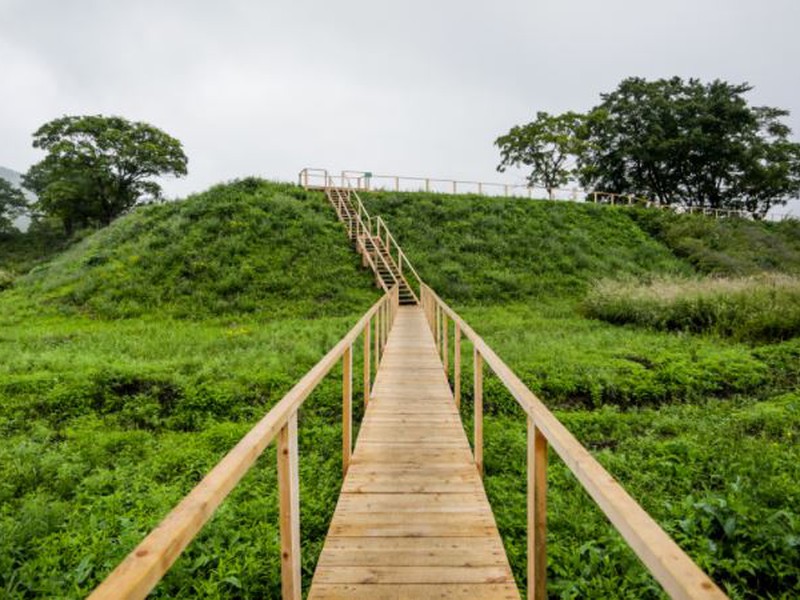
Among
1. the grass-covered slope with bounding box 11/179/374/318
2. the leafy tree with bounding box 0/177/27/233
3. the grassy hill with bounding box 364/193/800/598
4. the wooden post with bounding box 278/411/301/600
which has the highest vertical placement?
the leafy tree with bounding box 0/177/27/233

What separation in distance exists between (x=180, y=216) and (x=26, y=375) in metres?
14.3

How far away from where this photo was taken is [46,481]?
4711 mm

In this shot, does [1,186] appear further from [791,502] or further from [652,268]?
[791,502]

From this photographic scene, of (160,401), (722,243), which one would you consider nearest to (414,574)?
(160,401)

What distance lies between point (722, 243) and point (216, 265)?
89.4ft

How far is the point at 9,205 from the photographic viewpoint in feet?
154

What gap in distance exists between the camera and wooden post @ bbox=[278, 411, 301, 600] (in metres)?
2.08

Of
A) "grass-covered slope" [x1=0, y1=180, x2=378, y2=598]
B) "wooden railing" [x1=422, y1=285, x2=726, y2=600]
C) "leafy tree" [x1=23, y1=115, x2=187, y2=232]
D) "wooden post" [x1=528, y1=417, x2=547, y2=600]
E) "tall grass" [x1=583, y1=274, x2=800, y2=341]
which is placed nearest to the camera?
"wooden railing" [x1=422, y1=285, x2=726, y2=600]

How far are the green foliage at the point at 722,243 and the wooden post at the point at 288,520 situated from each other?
25.6 metres

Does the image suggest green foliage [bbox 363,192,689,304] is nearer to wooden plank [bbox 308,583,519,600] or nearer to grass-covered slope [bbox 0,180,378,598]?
grass-covered slope [bbox 0,180,378,598]

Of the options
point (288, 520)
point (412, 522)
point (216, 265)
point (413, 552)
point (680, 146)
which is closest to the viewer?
point (288, 520)

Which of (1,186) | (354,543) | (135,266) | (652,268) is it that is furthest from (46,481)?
(1,186)

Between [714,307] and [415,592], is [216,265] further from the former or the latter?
[415,592]

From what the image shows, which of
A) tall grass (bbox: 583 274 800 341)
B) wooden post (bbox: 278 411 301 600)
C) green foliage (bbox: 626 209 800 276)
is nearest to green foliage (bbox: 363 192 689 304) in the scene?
green foliage (bbox: 626 209 800 276)
